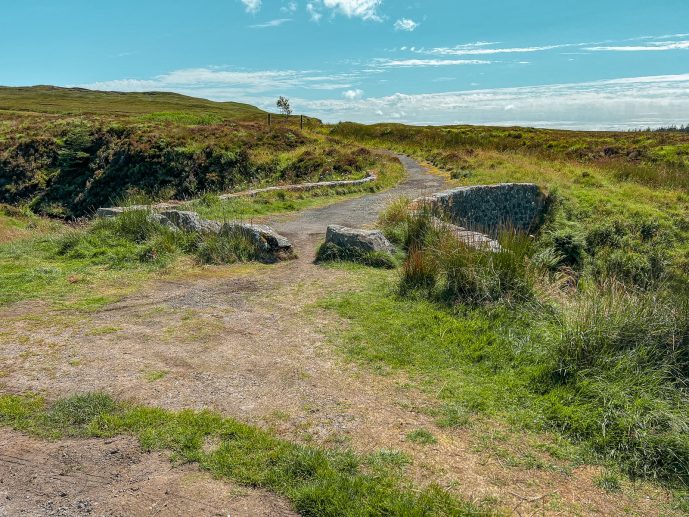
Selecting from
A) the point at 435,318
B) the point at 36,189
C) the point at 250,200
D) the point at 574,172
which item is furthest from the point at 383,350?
the point at 36,189

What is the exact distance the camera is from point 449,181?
2088 centimetres

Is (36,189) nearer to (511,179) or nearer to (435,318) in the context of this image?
(511,179)

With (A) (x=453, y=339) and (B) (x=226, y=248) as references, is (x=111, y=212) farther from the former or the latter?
(A) (x=453, y=339)

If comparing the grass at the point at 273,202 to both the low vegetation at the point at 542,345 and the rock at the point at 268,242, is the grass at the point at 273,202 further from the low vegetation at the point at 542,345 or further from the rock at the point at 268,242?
the low vegetation at the point at 542,345

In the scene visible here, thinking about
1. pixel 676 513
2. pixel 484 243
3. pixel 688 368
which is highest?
pixel 484 243

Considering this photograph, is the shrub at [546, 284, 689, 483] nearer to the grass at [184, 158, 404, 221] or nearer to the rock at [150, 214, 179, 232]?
the rock at [150, 214, 179, 232]

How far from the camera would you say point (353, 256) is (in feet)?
31.2

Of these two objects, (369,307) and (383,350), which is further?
(369,307)

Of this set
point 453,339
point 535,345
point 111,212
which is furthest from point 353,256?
point 111,212

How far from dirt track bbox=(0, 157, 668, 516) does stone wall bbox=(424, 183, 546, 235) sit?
23.9 feet

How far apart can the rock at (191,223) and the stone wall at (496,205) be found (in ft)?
20.3

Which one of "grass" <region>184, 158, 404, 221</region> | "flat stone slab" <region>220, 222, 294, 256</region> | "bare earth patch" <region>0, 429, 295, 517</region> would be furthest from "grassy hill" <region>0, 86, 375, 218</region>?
"bare earth patch" <region>0, 429, 295, 517</region>

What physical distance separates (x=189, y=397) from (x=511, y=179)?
1731cm

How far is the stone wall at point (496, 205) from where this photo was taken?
1487 centimetres
